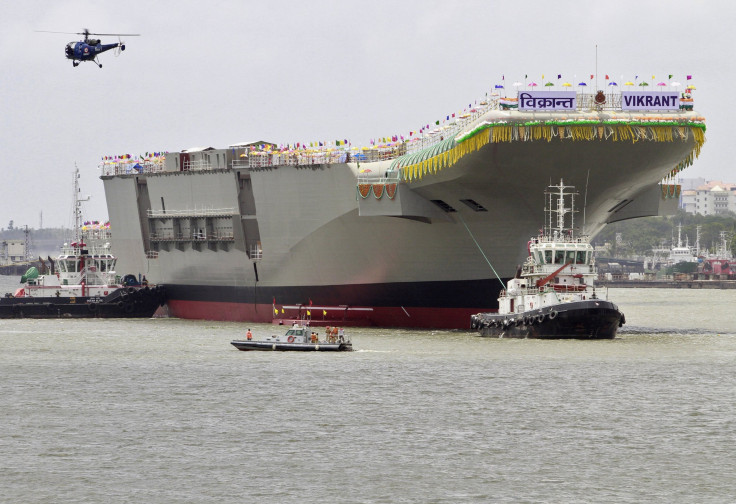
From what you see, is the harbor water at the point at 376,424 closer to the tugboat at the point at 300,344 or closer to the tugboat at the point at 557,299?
the tugboat at the point at 557,299

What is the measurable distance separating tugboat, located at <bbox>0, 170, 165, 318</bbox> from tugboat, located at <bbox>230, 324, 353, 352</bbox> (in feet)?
95.1

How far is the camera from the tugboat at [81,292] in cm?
8675

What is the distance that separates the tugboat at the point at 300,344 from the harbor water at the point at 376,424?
3.05 ft

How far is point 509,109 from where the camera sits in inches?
2309

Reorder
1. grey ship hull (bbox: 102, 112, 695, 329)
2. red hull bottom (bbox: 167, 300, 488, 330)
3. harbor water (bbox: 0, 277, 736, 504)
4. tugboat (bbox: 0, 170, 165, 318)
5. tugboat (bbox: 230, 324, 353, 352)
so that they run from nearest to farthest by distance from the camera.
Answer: harbor water (bbox: 0, 277, 736, 504)
tugboat (bbox: 230, 324, 353, 352)
grey ship hull (bbox: 102, 112, 695, 329)
red hull bottom (bbox: 167, 300, 488, 330)
tugboat (bbox: 0, 170, 165, 318)

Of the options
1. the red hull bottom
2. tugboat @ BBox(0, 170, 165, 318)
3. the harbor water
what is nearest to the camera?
the harbor water

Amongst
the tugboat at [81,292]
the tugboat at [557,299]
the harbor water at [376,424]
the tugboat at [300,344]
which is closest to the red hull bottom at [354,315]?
the tugboat at [81,292]

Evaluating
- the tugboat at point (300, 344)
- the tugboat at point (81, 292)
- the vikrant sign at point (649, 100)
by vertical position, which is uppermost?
the vikrant sign at point (649, 100)

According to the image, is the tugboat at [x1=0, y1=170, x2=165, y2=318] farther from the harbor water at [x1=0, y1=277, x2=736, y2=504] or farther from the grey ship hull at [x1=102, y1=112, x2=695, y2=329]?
the harbor water at [x1=0, y1=277, x2=736, y2=504]

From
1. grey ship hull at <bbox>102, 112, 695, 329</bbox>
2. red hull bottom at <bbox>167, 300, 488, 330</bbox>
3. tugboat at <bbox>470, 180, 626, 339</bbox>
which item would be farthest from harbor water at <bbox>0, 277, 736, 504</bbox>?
red hull bottom at <bbox>167, 300, 488, 330</bbox>

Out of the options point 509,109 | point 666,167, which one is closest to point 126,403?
point 509,109

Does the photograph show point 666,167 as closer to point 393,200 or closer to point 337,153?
point 393,200

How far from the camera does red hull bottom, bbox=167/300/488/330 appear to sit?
7031 centimetres

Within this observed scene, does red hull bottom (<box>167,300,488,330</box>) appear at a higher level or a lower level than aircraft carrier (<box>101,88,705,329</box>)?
lower
